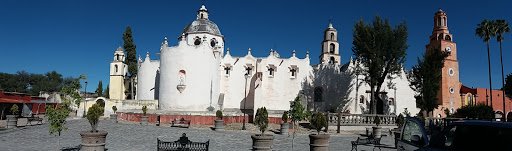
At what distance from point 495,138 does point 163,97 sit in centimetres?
2938

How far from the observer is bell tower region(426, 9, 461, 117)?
40.2 metres

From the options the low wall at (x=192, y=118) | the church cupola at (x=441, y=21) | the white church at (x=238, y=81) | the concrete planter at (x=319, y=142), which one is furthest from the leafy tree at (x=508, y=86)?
the concrete planter at (x=319, y=142)

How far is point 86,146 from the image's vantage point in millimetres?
8711

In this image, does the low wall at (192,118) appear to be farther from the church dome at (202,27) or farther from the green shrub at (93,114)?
the green shrub at (93,114)

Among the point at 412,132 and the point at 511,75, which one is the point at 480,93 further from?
the point at 412,132

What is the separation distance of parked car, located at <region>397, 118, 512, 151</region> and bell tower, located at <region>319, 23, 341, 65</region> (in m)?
34.3

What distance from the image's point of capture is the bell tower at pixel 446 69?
4019 centimetres

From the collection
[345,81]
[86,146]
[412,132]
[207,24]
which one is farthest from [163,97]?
[412,132]

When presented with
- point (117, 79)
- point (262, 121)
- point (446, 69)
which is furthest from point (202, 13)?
point (446, 69)

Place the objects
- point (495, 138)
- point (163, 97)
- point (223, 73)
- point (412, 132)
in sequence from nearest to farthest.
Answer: point (495, 138), point (412, 132), point (163, 97), point (223, 73)

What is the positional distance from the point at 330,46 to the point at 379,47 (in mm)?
11395

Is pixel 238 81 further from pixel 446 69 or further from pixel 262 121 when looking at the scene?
pixel 446 69

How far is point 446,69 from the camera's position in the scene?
4059cm

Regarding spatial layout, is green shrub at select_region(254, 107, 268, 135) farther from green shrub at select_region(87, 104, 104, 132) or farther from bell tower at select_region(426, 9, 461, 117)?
bell tower at select_region(426, 9, 461, 117)
